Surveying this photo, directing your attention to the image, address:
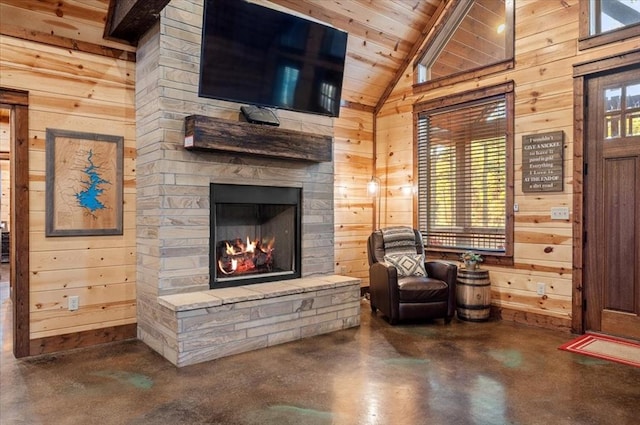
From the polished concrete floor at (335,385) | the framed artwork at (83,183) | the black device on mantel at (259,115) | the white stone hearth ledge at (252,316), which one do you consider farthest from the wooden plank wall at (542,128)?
the framed artwork at (83,183)

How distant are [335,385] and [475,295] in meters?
2.07

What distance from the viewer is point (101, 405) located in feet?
8.02

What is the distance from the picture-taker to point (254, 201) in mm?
3859

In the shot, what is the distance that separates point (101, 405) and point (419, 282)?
2.77 m

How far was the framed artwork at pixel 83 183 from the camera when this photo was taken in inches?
131

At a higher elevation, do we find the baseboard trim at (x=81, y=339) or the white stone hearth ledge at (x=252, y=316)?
the white stone hearth ledge at (x=252, y=316)

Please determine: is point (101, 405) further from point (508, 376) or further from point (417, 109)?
point (417, 109)

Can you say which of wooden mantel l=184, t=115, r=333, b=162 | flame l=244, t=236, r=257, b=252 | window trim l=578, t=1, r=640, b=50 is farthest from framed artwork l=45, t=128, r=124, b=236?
window trim l=578, t=1, r=640, b=50

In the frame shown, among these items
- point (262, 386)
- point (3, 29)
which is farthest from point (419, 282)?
point (3, 29)

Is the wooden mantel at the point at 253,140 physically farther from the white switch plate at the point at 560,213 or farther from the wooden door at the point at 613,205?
the wooden door at the point at 613,205

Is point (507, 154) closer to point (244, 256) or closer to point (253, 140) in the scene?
point (253, 140)

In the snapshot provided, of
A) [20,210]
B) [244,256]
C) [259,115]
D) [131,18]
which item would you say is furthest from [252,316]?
[131,18]

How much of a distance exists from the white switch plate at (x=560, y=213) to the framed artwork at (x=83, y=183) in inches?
153

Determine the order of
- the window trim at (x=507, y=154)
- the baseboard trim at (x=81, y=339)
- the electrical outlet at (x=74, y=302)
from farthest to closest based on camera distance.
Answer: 1. the window trim at (x=507, y=154)
2. the electrical outlet at (x=74, y=302)
3. the baseboard trim at (x=81, y=339)
